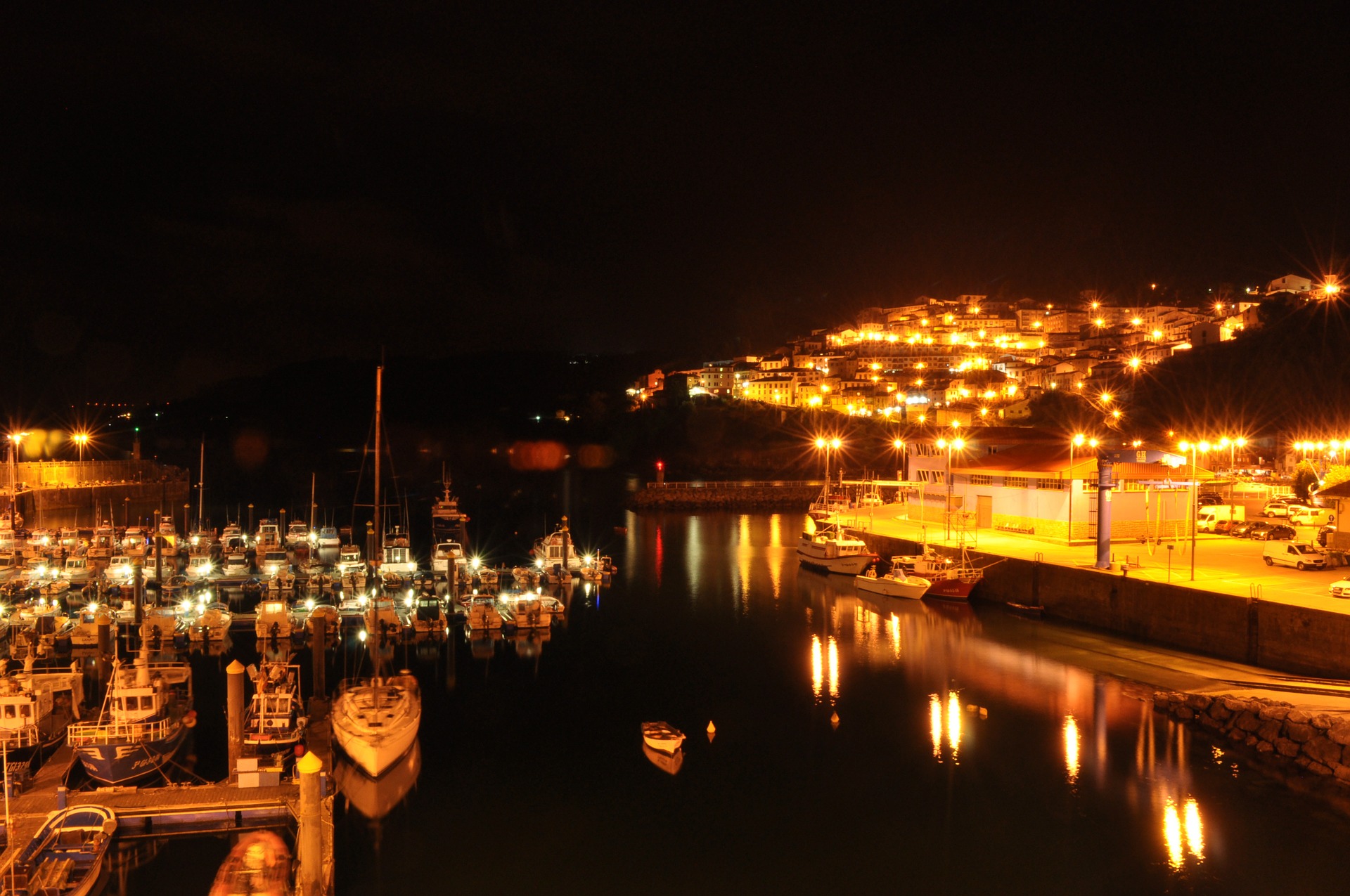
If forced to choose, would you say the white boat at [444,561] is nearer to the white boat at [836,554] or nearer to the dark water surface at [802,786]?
the dark water surface at [802,786]

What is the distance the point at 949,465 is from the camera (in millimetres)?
25312

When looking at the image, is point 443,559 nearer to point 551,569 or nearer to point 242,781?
point 551,569

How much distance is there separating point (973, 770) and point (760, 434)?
55.5 meters

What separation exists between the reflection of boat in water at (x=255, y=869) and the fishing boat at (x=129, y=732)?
2008mm

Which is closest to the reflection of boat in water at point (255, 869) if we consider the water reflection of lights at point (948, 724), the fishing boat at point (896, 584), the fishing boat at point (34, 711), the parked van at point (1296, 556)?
the fishing boat at point (34, 711)

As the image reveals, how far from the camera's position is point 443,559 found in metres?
22.1

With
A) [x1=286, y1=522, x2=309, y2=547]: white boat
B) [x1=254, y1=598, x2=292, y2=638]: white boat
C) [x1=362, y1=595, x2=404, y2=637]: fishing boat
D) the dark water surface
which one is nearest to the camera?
the dark water surface

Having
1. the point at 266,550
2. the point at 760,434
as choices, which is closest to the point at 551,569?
the point at 266,550

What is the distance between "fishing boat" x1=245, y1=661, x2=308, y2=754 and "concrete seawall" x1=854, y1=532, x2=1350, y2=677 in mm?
13867

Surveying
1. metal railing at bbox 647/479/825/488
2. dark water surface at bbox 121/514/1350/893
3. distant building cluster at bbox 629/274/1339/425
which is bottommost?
dark water surface at bbox 121/514/1350/893

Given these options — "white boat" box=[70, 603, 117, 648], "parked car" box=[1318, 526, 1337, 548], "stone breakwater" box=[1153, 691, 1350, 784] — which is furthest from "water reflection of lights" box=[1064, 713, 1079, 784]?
"white boat" box=[70, 603, 117, 648]

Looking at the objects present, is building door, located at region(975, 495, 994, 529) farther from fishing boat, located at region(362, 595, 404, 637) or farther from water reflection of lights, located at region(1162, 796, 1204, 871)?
fishing boat, located at region(362, 595, 404, 637)

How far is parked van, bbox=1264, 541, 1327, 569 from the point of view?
16.3 metres

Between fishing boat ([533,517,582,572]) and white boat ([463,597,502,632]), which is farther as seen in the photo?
fishing boat ([533,517,582,572])
